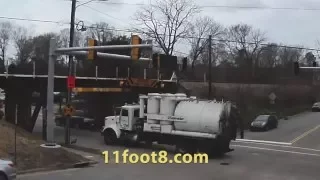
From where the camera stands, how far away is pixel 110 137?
32906mm

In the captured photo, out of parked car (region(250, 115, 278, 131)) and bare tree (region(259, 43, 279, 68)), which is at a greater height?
bare tree (region(259, 43, 279, 68))

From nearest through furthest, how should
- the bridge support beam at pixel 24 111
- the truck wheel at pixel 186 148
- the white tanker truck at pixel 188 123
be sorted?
1. the white tanker truck at pixel 188 123
2. the truck wheel at pixel 186 148
3. the bridge support beam at pixel 24 111

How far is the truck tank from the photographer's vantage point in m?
26.6

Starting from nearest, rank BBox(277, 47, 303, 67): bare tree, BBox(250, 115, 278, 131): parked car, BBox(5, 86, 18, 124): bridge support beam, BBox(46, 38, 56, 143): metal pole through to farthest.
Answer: BBox(46, 38, 56, 143): metal pole < BBox(5, 86, 18, 124): bridge support beam < BBox(250, 115, 278, 131): parked car < BBox(277, 47, 303, 67): bare tree

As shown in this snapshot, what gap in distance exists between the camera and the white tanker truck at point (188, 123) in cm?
2677

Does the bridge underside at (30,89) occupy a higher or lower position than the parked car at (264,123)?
higher

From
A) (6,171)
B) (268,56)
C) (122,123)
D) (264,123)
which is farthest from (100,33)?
(6,171)

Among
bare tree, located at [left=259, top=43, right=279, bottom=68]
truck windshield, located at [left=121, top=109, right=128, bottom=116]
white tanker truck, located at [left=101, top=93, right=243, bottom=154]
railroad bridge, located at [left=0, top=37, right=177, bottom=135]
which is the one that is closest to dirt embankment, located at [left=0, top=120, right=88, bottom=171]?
white tanker truck, located at [left=101, top=93, right=243, bottom=154]

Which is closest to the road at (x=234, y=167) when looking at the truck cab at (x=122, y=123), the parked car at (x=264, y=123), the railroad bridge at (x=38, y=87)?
the truck cab at (x=122, y=123)

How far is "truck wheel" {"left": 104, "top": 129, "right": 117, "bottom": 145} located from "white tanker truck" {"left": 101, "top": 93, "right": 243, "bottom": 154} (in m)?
2.47

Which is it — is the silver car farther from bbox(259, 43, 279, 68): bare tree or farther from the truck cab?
bbox(259, 43, 279, 68): bare tree

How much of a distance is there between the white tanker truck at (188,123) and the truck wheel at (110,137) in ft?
8.11

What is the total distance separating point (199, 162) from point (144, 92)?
18.4 meters

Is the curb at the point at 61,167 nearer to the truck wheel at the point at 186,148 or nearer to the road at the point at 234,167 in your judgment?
the road at the point at 234,167
